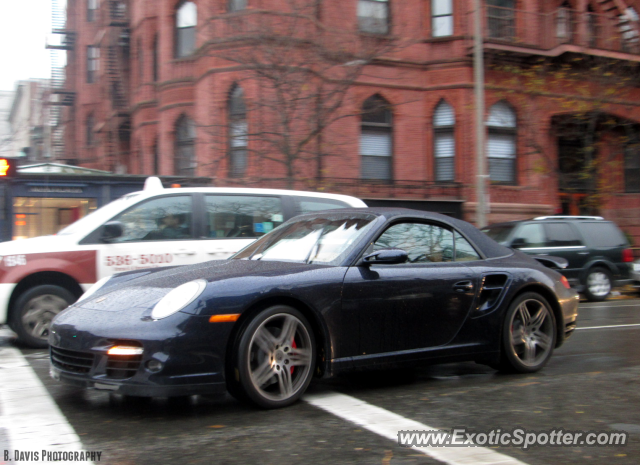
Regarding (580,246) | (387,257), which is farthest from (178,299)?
(580,246)

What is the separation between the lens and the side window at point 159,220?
7.96 m

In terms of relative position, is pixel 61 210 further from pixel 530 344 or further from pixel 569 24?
pixel 569 24

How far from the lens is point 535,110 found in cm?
2200

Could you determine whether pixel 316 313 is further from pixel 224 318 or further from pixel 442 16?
pixel 442 16

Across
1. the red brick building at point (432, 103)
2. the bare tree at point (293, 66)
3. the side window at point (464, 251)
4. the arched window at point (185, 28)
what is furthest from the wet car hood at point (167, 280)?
the arched window at point (185, 28)

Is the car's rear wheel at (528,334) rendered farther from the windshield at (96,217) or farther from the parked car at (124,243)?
the windshield at (96,217)

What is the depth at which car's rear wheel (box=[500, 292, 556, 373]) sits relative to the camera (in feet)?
18.8

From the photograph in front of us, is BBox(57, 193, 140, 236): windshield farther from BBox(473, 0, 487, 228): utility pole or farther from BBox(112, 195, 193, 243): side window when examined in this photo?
BBox(473, 0, 487, 228): utility pole

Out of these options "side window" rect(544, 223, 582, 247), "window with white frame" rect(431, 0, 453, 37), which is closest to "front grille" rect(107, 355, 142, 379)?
"side window" rect(544, 223, 582, 247)

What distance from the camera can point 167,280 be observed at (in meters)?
4.84

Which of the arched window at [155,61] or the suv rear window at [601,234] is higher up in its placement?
the arched window at [155,61]

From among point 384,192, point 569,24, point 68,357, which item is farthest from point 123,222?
point 569,24

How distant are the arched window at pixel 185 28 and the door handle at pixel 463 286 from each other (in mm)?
18817

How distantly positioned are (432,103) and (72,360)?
19.3 metres
